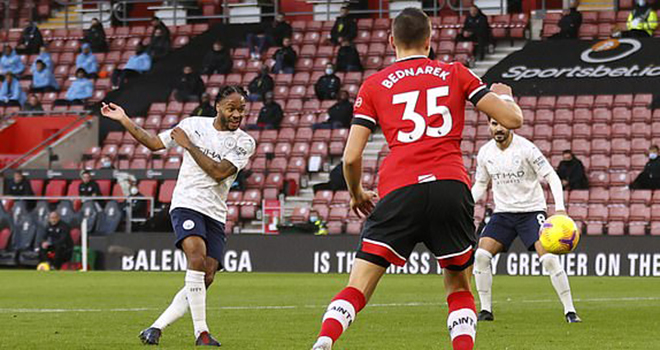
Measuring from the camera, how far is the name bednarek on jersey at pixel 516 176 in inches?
550

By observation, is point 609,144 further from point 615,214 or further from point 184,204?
point 184,204

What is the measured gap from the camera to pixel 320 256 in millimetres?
26562

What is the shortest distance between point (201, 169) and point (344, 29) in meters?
24.3

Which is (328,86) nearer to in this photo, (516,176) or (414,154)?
(516,176)

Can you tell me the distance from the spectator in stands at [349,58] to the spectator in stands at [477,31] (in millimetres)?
2641

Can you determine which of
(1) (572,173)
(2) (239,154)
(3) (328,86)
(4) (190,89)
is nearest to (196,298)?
(2) (239,154)

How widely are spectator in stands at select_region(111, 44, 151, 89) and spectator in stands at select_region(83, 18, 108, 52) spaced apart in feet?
6.05

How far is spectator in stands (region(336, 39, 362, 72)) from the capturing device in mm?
33594

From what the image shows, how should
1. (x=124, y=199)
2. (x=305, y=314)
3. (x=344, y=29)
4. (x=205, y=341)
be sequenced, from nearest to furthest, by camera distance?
(x=205, y=341) < (x=305, y=314) < (x=124, y=199) < (x=344, y=29)

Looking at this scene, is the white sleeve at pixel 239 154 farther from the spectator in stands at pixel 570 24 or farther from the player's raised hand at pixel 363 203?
the spectator in stands at pixel 570 24

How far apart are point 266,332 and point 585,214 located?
15743mm

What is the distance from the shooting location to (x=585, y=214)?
26.7m

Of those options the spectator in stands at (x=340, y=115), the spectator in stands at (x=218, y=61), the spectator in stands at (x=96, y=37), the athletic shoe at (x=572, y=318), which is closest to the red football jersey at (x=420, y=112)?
the athletic shoe at (x=572, y=318)

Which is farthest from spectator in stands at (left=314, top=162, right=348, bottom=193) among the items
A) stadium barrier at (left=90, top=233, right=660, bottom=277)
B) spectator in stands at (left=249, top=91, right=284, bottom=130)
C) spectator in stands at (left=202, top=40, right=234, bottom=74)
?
spectator in stands at (left=202, top=40, right=234, bottom=74)
